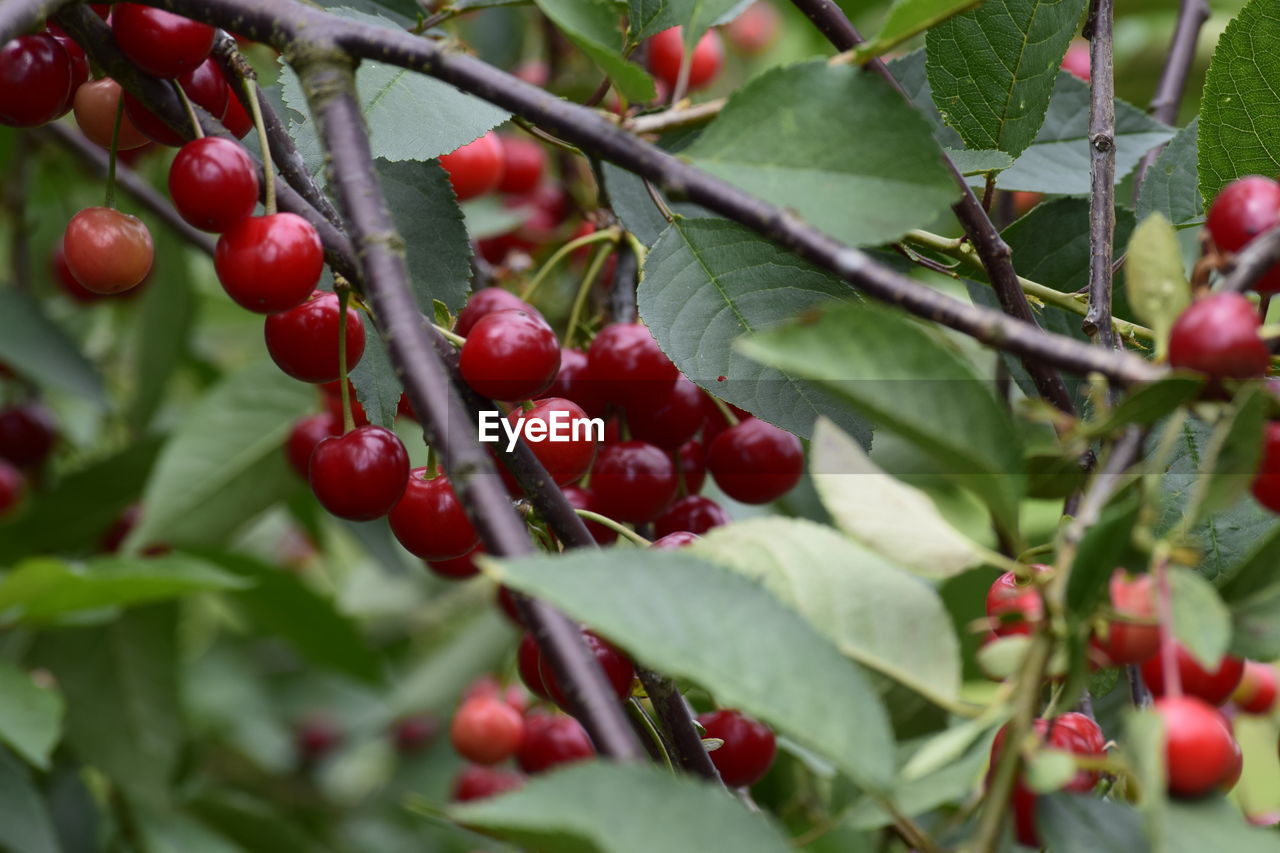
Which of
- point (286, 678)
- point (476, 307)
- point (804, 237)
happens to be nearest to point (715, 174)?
point (804, 237)

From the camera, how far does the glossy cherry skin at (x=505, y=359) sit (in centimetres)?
62

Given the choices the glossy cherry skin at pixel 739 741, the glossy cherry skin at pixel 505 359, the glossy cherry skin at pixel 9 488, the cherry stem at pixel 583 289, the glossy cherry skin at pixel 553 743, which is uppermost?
the glossy cherry skin at pixel 505 359

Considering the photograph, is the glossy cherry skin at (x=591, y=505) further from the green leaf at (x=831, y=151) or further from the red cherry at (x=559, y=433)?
the green leaf at (x=831, y=151)

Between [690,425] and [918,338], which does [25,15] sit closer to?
[918,338]

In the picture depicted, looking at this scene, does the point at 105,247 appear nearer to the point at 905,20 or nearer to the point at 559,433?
the point at 559,433

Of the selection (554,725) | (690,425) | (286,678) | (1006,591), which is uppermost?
(1006,591)

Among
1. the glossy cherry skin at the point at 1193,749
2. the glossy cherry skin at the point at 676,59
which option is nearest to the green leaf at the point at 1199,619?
the glossy cherry skin at the point at 1193,749

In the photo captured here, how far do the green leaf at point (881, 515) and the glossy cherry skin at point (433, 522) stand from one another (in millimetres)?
294

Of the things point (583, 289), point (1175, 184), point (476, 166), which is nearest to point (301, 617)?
point (476, 166)

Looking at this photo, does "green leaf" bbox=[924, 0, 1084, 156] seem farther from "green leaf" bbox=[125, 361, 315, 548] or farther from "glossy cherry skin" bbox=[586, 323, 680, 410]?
"green leaf" bbox=[125, 361, 315, 548]

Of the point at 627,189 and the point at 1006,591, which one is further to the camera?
the point at 627,189

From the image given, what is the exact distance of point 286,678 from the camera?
241cm

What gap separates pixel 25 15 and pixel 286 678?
204cm

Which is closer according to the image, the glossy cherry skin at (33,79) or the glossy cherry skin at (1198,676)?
the glossy cherry skin at (1198,676)
